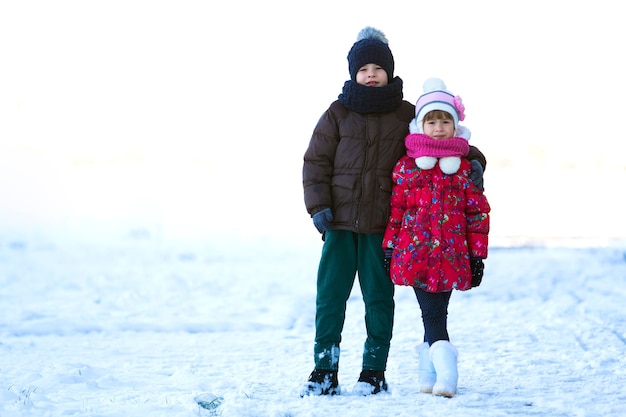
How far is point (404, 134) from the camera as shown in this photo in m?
3.76

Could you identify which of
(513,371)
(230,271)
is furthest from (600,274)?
(513,371)

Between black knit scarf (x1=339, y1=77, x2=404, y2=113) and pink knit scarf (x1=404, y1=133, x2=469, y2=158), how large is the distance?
23 cm

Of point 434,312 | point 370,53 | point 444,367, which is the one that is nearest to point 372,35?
point 370,53

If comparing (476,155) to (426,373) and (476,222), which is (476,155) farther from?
(426,373)

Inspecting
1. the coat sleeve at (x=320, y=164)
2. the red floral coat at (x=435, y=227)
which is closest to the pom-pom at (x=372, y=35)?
the coat sleeve at (x=320, y=164)

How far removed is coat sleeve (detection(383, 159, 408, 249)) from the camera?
11.9 ft

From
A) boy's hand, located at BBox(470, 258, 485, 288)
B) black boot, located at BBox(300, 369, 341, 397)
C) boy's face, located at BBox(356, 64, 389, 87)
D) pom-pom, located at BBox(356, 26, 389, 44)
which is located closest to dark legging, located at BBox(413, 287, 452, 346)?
boy's hand, located at BBox(470, 258, 485, 288)

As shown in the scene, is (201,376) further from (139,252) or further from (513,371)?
(139,252)

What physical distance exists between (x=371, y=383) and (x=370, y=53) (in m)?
1.67

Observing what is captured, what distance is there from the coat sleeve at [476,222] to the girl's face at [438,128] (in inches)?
10.4

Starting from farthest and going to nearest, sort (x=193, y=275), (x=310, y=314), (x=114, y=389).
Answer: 1. (x=193, y=275)
2. (x=310, y=314)
3. (x=114, y=389)

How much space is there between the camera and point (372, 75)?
3742mm

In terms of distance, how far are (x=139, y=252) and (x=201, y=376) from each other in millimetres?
10906

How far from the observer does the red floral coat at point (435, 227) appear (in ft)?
11.6
